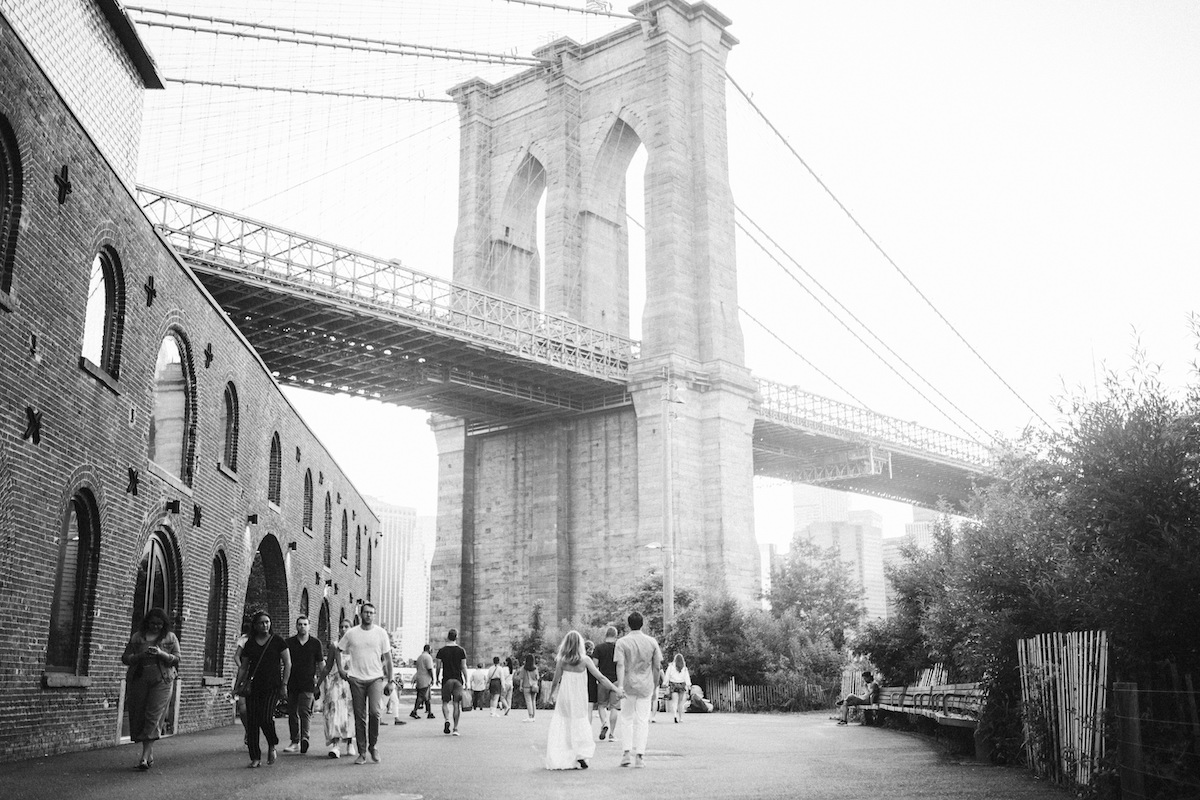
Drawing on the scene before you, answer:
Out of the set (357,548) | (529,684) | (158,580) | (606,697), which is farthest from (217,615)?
(357,548)

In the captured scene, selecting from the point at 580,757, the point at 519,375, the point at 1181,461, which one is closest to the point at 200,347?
the point at 580,757

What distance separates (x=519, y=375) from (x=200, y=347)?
3044 cm

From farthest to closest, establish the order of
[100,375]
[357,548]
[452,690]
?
[357,548]
[452,690]
[100,375]

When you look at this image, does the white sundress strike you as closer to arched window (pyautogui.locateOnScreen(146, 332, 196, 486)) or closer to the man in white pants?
the man in white pants

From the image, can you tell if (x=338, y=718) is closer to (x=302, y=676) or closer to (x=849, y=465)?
(x=302, y=676)

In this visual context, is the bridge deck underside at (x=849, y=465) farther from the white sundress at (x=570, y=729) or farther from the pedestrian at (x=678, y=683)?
the white sundress at (x=570, y=729)

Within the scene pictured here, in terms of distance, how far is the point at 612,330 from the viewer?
5509cm

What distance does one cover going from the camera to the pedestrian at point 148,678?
11.3 m

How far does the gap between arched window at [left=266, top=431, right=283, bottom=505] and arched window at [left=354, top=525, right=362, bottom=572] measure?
13802 millimetres

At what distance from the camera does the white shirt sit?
40.6 ft

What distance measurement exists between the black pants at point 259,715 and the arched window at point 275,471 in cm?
1146

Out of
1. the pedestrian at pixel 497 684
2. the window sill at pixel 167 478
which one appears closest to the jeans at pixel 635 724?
the window sill at pixel 167 478

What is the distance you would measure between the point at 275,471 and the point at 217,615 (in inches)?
171

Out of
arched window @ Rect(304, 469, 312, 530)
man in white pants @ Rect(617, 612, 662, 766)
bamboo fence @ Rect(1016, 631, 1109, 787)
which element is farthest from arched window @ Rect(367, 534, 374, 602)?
bamboo fence @ Rect(1016, 631, 1109, 787)
